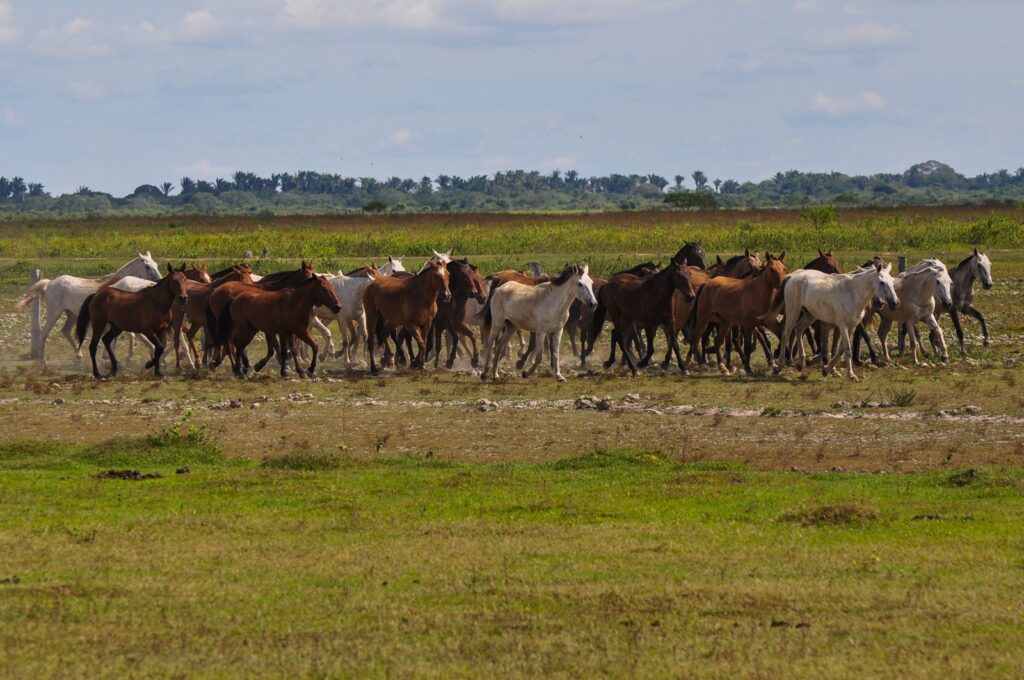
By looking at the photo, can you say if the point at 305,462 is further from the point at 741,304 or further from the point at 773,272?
the point at 773,272

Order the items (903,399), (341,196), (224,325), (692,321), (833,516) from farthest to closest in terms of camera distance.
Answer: (341,196) < (692,321) < (224,325) < (903,399) < (833,516)

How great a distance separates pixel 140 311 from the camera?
912 inches

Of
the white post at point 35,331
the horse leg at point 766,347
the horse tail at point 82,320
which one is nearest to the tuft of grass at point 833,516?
the horse leg at point 766,347

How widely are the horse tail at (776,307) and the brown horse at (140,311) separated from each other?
8847mm

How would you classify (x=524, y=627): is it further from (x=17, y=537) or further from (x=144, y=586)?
(x=17, y=537)

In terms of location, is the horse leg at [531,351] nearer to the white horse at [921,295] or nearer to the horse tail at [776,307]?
the horse tail at [776,307]

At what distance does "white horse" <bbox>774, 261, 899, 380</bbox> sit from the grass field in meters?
1.10

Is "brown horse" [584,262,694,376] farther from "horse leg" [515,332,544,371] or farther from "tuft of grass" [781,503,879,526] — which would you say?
"tuft of grass" [781,503,879,526]

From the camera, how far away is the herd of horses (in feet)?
74.6

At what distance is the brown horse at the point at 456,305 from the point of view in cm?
2456

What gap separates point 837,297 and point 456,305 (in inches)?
244

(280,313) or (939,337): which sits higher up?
(280,313)

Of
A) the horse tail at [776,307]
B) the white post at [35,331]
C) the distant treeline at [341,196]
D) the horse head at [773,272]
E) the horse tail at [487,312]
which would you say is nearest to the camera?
the horse head at [773,272]

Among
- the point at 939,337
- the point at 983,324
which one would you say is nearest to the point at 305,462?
the point at 939,337
